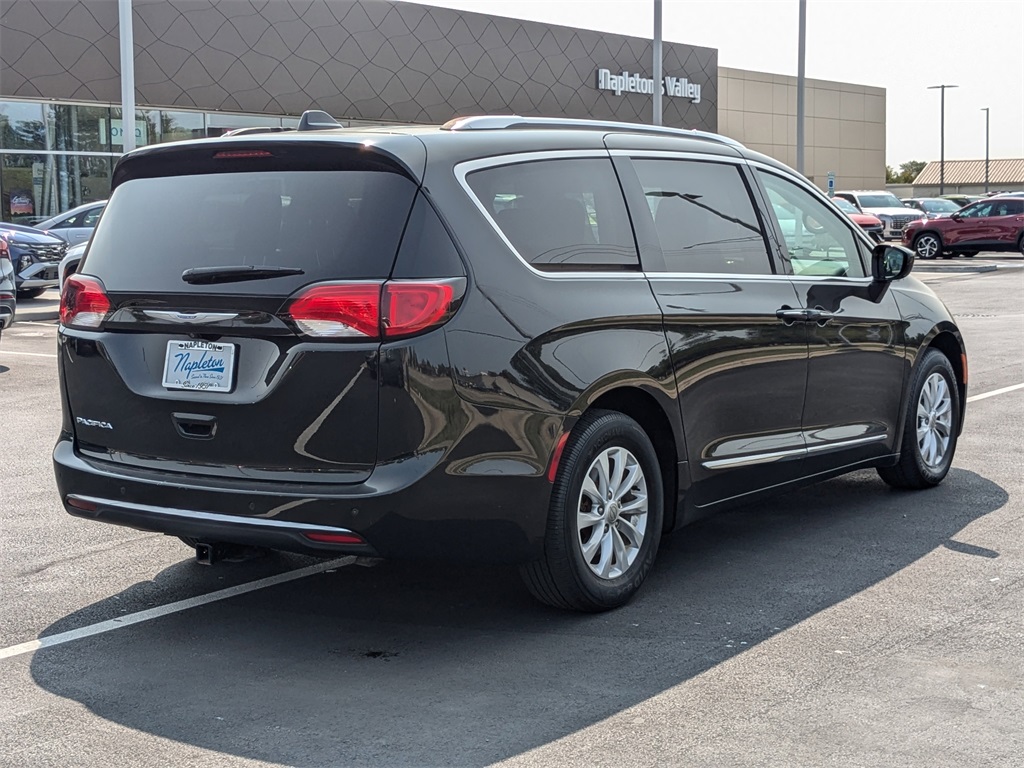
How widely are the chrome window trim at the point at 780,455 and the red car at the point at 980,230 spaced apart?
32249mm

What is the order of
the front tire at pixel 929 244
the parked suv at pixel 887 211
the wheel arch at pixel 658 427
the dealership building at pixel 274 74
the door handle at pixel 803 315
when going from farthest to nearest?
1. the parked suv at pixel 887 211
2. the front tire at pixel 929 244
3. the dealership building at pixel 274 74
4. the door handle at pixel 803 315
5. the wheel arch at pixel 658 427

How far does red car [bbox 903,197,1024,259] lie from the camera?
3694 centimetres

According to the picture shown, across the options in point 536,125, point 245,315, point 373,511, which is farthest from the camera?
point 536,125

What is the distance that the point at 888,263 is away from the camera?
6.98m

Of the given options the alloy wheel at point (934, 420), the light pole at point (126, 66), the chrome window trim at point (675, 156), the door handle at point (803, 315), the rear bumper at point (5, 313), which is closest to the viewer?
the chrome window trim at point (675, 156)

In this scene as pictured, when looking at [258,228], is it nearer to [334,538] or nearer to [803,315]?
[334,538]

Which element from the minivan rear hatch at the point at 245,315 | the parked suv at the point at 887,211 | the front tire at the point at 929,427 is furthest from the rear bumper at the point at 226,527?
the parked suv at the point at 887,211

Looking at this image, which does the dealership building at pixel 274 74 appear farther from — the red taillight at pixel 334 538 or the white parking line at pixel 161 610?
the red taillight at pixel 334 538

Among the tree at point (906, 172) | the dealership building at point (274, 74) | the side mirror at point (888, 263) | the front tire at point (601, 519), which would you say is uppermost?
the tree at point (906, 172)

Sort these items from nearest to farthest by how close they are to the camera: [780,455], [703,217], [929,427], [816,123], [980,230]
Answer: [703,217]
[780,455]
[929,427]
[980,230]
[816,123]

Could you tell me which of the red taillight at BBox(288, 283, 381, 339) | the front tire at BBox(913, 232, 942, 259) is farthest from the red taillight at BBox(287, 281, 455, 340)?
the front tire at BBox(913, 232, 942, 259)

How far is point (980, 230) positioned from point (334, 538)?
35.5 meters

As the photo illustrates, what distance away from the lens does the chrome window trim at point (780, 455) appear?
5.80m

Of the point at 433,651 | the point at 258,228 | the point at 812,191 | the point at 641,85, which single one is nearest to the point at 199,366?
the point at 258,228
